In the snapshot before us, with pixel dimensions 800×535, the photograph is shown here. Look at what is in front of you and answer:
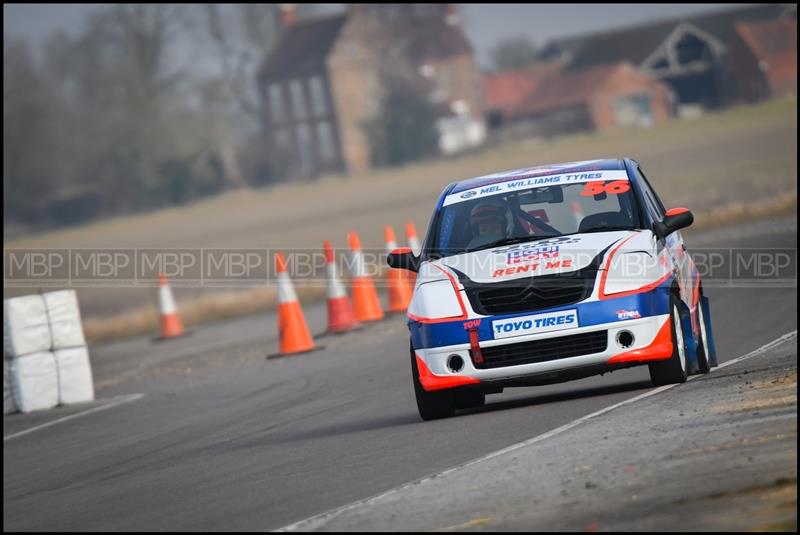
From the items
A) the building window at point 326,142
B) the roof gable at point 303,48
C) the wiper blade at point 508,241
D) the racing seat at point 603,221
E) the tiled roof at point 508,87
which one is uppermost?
the roof gable at point 303,48

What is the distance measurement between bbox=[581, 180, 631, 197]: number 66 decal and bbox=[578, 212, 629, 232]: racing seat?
0.73 feet

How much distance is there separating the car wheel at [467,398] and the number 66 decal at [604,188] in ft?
5.27

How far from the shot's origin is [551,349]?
33.9ft

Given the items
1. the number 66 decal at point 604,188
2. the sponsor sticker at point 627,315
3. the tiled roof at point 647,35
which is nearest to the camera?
the sponsor sticker at point 627,315

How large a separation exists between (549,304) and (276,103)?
111457 millimetres

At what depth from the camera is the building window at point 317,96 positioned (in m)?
117

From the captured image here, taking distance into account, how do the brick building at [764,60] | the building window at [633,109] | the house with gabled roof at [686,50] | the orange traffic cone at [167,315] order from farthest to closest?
the house with gabled roof at [686,50]
the building window at [633,109]
the brick building at [764,60]
the orange traffic cone at [167,315]

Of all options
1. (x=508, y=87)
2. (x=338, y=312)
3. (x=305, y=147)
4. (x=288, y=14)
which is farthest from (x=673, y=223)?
(x=508, y=87)

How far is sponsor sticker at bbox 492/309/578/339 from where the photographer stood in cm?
1028

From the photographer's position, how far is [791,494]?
6.39 metres

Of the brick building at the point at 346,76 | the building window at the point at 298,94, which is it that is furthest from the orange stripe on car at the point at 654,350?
the building window at the point at 298,94

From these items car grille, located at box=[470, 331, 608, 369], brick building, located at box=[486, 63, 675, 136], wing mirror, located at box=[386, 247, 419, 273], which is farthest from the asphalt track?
brick building, located at box=[486, 63, 675, 136]

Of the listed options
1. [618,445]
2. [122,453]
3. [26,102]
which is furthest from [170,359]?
[26,102]

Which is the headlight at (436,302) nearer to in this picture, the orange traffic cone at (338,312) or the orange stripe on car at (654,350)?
the orange stripe on car at (654,350)
